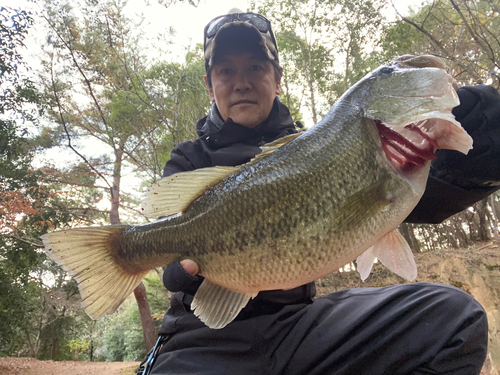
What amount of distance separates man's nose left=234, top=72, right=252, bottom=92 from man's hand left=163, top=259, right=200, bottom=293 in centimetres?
159

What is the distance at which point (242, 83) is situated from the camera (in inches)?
92.4

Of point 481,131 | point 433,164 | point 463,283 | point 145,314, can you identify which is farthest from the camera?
point 145,314

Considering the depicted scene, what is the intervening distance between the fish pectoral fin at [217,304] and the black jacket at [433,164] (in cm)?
15

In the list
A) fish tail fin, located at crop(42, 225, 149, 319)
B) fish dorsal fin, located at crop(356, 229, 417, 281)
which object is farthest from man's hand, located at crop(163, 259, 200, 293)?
fish dorsal fin, located at crop(356, 229, 417, 281)

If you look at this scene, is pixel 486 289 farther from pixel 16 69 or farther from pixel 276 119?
pixel 16 69

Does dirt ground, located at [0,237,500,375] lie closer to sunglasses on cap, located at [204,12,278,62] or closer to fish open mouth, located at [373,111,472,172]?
fish open mouth, located at [373,111,472,172]

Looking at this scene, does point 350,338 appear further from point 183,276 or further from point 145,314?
point 145,314

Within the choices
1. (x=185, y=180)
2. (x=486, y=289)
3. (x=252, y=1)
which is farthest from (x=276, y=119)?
(x=252, y=1)

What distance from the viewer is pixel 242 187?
1.32m

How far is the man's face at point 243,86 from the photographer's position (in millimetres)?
2355

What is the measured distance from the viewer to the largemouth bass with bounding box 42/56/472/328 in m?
1.25

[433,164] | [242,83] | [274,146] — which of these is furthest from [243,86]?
[433,164]

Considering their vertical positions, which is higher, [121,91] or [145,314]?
[121,91]

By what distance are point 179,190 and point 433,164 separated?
1.59 m
